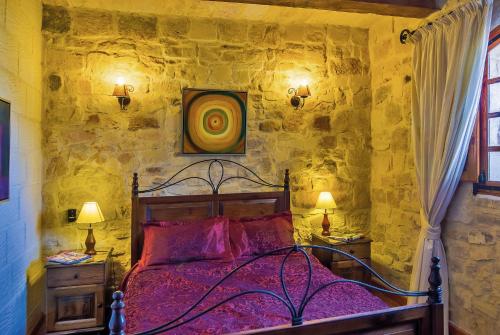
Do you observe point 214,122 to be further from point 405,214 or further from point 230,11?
point 405,214

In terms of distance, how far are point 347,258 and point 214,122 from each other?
177cm

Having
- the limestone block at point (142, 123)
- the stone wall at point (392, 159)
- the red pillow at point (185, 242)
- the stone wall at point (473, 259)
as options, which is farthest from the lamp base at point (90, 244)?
the stone wall at point (473, 259)

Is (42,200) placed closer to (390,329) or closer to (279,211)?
(279,211)

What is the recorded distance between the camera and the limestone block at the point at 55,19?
3.11 meters

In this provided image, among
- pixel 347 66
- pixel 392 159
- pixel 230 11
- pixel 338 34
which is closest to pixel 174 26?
pixel 230 11

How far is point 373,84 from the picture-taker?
3.85 meters

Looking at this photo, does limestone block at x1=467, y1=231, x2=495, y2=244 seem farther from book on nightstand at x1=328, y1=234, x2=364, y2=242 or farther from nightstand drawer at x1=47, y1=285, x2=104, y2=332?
nightstand drawer at x1=47, y1=285, x2=104, y2=332

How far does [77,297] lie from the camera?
9.18ft

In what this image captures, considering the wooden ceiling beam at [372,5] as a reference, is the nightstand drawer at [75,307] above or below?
below


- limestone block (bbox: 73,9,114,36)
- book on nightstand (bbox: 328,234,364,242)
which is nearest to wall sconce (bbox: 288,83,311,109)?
book on nightstand (bbox: 328,234,364,242)

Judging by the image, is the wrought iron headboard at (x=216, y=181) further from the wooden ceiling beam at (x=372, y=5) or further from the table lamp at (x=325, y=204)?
the wooden ceiling beam at (x=372, y=5)

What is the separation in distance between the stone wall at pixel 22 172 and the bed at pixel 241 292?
76 centimetres

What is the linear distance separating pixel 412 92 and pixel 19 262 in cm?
339

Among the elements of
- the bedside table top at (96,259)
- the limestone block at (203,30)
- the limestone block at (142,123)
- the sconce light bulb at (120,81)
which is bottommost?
the bedside table top at (96,259)
